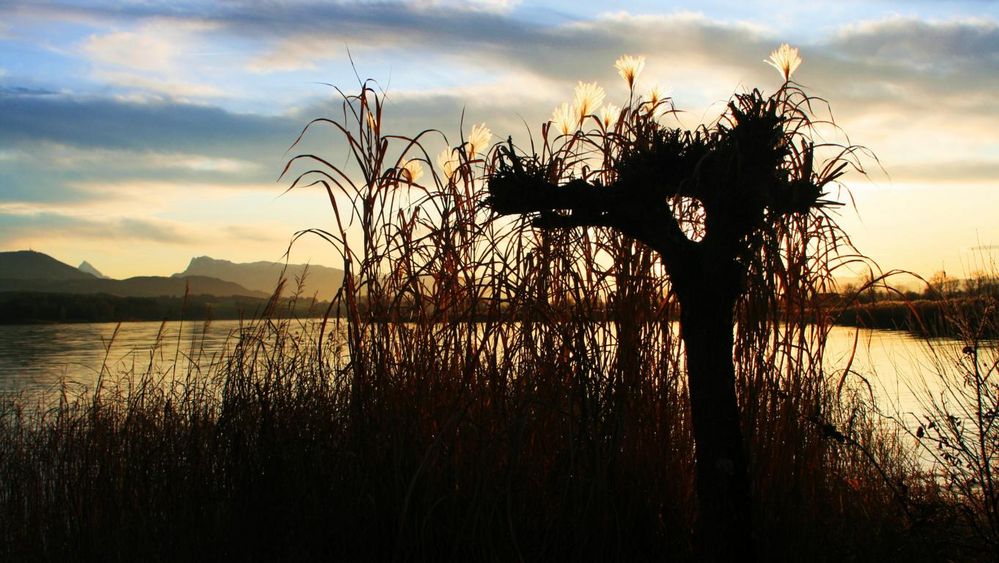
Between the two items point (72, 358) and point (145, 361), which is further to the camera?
point (72, 358)

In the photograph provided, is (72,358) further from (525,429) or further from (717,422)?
(717,422)

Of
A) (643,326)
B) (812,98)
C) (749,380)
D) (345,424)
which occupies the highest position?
(812,98)

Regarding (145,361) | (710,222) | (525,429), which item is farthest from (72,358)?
(710,222)

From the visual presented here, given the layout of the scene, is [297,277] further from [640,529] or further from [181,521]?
[640,529]

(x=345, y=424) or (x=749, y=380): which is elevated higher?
(x=749, y=380)

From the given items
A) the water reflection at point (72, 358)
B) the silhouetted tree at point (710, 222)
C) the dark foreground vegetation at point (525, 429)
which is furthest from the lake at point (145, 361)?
the silhouetted tree at point (710, 222)

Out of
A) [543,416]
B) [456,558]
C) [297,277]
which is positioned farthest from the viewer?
[297,277]

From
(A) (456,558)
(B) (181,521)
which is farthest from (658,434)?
(B) (181,521)

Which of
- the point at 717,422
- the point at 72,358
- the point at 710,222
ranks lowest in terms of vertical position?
the point at 72,358

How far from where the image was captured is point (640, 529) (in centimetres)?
285

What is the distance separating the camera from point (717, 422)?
8.00 ft

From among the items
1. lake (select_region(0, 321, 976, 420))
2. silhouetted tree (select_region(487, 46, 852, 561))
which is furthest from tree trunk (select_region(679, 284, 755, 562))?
lake (select_region(0, 321, 976, 420))

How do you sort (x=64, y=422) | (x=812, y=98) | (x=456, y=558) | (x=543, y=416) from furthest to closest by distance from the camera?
1. (x=64, y=422)
2. (x=812, y=98)
3. (x=543, y=416)
4. (x=456, y=558)

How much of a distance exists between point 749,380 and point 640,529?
710 mm
